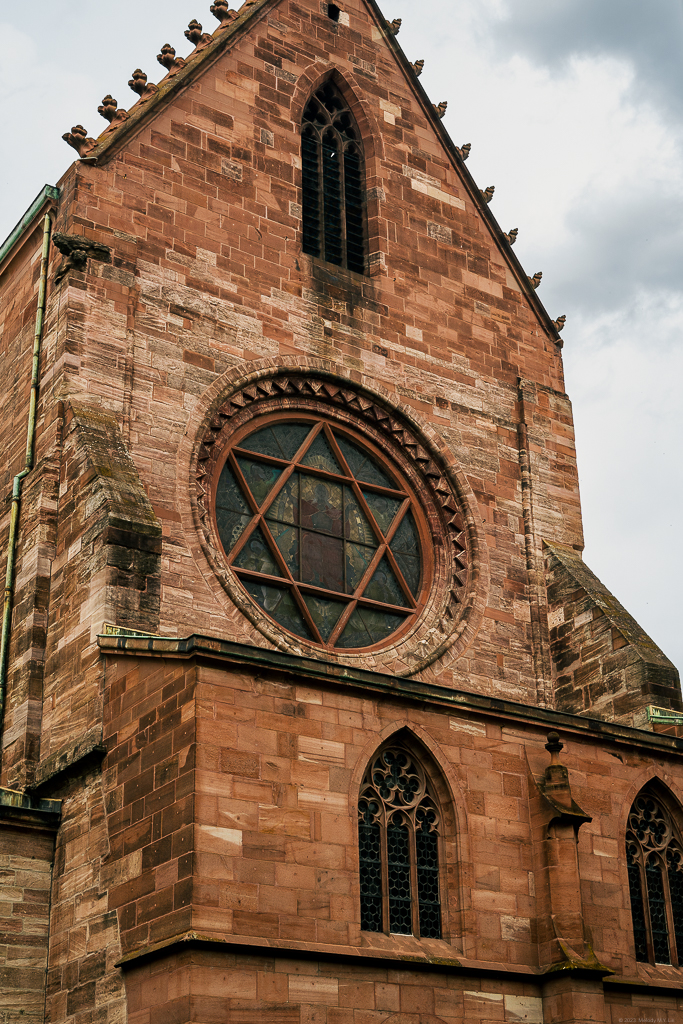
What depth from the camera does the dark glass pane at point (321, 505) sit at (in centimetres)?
2167

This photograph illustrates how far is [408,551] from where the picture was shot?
73.8 ft

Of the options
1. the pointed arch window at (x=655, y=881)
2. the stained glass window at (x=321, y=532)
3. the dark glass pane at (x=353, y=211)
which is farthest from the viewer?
the dark glass pane at (x=353, y=211)

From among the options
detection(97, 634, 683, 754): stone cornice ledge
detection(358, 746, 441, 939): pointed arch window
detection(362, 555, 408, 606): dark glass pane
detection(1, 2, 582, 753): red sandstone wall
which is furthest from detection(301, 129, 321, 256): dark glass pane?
detection(358, 746, 441, 939): pointed arch window

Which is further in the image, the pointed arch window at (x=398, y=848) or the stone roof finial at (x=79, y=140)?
the stone roof finial at (x=79, y=140)

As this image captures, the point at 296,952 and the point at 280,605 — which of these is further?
the point at 280,605

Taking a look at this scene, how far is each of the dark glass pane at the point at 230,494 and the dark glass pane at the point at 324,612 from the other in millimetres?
1550

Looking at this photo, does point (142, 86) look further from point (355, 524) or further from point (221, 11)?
point (355, 524)

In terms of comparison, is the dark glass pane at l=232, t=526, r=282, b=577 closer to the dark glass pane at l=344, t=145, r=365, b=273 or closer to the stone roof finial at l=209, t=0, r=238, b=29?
the dark glass pane at l=344, t=145, r=365, b=273

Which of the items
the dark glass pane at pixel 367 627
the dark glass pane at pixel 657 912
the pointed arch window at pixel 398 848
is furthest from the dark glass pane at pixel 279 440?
the dark glass pane at pixel 657 912

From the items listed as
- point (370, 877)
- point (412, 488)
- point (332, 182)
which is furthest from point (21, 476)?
point (332, 182)

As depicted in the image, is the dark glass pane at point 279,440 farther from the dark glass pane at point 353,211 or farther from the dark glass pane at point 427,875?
the dark glass pane at point 427,875

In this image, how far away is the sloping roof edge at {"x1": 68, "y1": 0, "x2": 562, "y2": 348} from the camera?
21.9 m

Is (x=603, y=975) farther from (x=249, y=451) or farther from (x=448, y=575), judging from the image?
(x=249, y=451)

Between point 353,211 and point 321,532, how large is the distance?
247 inches
